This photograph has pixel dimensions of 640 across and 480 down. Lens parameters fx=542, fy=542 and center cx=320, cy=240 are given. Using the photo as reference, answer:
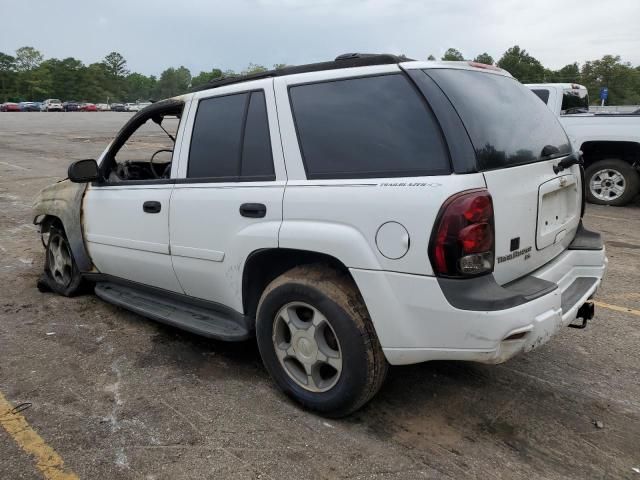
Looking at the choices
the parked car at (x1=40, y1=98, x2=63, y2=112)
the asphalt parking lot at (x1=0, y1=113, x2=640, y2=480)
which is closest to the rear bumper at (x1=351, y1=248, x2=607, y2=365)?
the asphalt parking lot at (x1=0, y1=113, x2=640, y2=480)

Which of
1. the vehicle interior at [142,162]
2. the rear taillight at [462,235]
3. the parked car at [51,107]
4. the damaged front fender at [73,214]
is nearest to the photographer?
the rear taillight at [462,235]

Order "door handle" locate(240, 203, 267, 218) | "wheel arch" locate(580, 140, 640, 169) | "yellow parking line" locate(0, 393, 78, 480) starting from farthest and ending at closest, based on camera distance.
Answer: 1. "wheel arch" locate(580, 140, 640, 169)
2. "door handle" locate(240, 203, 267, 218)
3. "yellow parking line" locate(0, 393, 78, 480)

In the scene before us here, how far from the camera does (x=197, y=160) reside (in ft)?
11.4

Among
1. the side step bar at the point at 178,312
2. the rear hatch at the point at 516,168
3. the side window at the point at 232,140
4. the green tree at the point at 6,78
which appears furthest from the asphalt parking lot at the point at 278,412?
the green tree at the point at 6,78

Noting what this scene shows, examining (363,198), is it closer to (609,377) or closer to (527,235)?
(527,235)

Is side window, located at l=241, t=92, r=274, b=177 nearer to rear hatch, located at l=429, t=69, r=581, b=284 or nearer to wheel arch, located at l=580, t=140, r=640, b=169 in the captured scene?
rear hatch, located at l=429, t=69, r=581, b=284

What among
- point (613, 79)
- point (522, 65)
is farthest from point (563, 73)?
point (613, 79)

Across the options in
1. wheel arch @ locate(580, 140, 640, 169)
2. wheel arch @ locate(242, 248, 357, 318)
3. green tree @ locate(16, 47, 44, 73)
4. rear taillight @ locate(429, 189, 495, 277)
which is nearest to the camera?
rear taillight @ locate(429, 189, 495, 277)

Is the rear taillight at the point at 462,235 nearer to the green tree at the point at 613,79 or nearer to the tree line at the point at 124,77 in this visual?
the tree line at the point at 124,77

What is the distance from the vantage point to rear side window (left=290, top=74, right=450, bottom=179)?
2.51 metres

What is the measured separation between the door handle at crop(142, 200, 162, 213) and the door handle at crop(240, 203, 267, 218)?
2.74 ft

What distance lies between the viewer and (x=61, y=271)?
489cm

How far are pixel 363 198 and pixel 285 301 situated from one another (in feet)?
2.41

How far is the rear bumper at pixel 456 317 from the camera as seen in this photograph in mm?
2377
